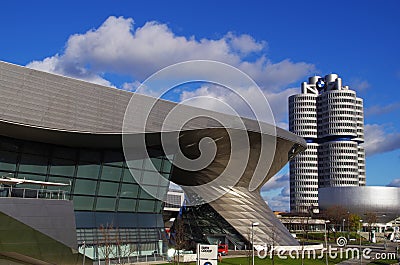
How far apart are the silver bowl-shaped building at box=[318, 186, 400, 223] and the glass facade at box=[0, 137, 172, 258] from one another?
4405 inches

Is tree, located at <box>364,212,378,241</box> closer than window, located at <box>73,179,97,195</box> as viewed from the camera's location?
No

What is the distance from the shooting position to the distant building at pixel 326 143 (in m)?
175

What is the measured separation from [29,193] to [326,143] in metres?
163

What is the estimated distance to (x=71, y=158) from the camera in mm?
33719

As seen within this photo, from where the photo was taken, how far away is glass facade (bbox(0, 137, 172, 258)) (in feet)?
104

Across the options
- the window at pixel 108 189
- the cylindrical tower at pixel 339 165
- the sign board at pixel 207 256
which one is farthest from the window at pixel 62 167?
the cylindrical tower at pixel 339 165

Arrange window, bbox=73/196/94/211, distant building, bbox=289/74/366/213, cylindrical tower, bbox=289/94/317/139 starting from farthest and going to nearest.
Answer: cylindrical tower, bbox=289/94/317/139 → distant building, bbox=289/74/366/213 → window, bbox=73/196/94/211

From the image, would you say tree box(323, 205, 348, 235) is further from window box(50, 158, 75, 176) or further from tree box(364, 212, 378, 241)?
window box(50, 158, 75, 176)

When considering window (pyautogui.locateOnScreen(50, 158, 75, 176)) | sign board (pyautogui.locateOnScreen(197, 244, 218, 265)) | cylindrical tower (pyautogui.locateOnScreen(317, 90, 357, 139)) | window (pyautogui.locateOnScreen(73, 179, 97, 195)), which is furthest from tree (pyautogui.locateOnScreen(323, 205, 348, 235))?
sign board (pyautogui.locateOnScreen(197, 244, 218, 265))

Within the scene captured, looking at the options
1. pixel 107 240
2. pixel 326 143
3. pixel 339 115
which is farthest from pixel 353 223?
pixel 107 240

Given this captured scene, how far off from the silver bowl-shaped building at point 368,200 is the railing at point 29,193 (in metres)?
121

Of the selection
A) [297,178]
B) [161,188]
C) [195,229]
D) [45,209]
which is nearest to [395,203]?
[297,178]

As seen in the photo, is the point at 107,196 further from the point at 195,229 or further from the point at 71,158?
the point at 195,229

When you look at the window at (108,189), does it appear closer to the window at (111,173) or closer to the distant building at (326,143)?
the window at (111,173)
